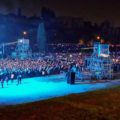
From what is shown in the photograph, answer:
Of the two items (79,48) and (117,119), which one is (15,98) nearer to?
(117,119)

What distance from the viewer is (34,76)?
70.4 ft

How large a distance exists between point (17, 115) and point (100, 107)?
11.7 feet

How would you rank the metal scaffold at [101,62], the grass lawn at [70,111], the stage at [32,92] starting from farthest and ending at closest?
the metal scaffold at [101,62]
the stage at [32,92]
the grass lawn at [70,111]

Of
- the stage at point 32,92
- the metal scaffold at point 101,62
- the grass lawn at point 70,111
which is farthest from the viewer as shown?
the metal scaffold at point 101,62

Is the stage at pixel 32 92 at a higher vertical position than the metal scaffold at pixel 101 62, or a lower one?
lower

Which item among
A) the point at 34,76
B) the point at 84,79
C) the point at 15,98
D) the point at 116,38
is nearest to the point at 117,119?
the point at 15,98

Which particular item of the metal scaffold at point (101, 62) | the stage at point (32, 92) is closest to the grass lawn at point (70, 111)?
the stage at point (32, 92)

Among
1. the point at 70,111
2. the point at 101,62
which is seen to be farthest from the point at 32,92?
the point at 101,62

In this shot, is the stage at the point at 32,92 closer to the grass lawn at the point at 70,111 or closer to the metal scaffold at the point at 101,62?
the grass lawn at the point at 70,111

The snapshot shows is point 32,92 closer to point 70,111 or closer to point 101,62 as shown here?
point 70,111

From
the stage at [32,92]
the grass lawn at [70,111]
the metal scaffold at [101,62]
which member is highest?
the metal scaffold at [101,62]

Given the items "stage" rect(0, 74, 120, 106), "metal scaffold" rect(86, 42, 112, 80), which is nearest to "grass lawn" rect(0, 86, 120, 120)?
"stage" rect(0, 74, 120, 106)

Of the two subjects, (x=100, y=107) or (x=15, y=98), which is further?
(x=15, y=98)

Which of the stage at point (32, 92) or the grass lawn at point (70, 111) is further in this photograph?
the stage at point (32, 92)
